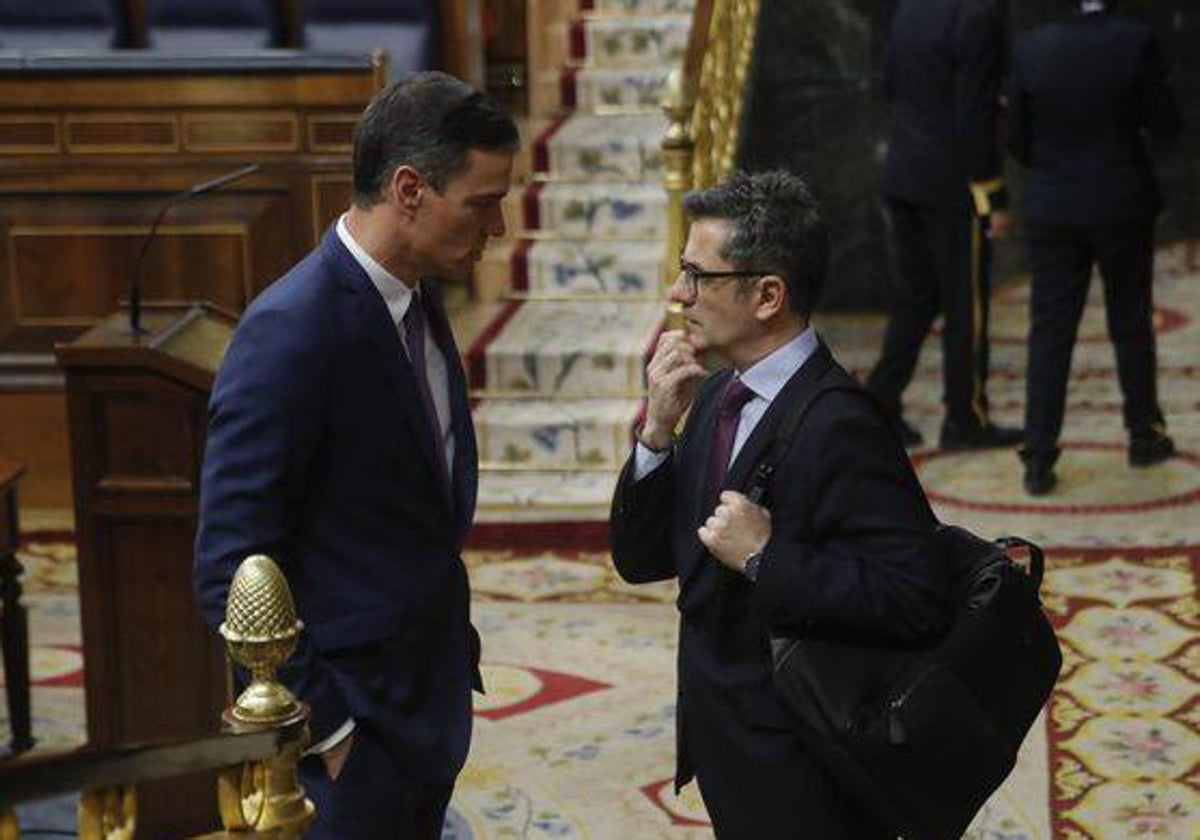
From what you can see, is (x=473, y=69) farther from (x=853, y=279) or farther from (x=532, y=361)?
(x=853, y=279)

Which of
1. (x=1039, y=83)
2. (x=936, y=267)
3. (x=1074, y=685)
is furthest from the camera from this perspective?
(x=936, y=267)

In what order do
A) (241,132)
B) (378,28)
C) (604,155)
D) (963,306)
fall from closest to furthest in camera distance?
(241,132) < (963,306) < (604,155) < (378,28)

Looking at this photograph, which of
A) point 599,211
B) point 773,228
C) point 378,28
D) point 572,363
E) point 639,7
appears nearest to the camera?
point 773,228

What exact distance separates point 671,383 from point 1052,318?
4.24 m

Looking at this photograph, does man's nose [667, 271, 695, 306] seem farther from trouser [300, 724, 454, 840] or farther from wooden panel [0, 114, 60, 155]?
wooden panel [0, 114, 60, 155]

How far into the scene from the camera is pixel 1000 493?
24.6 ft

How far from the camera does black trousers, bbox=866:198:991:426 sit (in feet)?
25.4

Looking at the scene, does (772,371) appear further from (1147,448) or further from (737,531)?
(1147,448)

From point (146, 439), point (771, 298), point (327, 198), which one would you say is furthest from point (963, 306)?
point (771, 298)

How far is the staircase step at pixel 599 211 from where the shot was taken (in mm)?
8617

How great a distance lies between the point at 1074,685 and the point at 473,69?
4.10 m

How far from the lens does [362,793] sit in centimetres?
318

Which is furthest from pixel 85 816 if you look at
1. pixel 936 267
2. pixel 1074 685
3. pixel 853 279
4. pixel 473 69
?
pixel 853 279

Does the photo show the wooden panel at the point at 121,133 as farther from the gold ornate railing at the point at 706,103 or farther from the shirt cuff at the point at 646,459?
the shirt cuff at the point at 646,459
